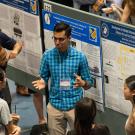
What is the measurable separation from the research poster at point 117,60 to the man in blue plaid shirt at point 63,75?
0.79 ft

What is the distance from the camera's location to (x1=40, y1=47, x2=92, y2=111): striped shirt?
17.7 feet

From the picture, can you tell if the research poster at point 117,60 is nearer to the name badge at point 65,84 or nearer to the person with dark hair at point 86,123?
the name badge at point 65,84

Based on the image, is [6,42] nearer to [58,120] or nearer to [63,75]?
[63,75]

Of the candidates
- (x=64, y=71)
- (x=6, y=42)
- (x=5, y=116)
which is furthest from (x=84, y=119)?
(x=6, y=42)

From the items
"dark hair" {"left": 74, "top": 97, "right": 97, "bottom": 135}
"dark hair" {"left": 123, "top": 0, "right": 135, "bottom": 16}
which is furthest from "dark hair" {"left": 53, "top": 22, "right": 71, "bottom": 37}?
"dark hair" {"left": 74, "top": 97, "right": 97, "bottom": 135}

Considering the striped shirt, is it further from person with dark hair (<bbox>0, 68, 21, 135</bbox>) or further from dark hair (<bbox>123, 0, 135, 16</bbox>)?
dark hair (<bbox>123, 0, 135, 16</bbox>)

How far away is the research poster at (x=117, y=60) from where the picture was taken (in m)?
5.25

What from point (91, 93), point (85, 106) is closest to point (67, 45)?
point (91, 93)

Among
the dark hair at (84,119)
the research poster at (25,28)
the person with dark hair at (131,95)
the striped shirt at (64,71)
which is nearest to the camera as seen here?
the dark hair at (84,119)

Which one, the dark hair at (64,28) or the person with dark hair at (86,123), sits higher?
the dark hair at (64,28)

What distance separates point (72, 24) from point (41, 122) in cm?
166

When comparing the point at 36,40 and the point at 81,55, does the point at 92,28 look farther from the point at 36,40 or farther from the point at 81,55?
the point at 36,40

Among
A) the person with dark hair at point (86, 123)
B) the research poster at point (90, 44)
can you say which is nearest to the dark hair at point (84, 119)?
the person with dark hair at point (86, 123)

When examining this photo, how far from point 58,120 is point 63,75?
538 mm
